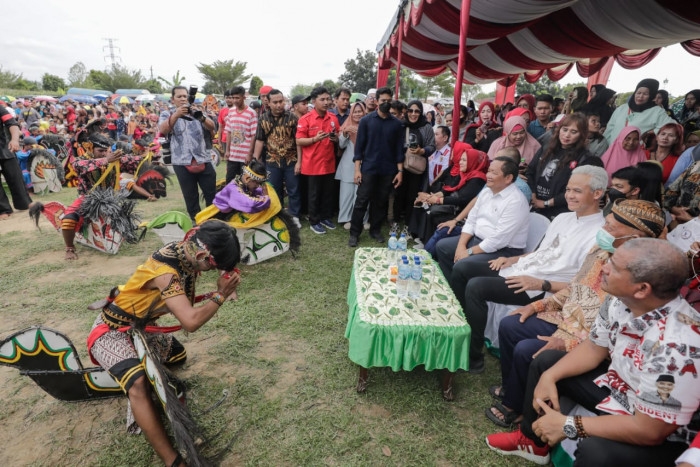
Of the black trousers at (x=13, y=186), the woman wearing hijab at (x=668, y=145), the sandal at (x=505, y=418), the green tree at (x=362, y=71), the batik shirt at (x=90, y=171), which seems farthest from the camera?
the green tree at (x=362, y=71)

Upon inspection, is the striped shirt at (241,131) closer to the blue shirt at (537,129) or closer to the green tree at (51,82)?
the blue shirt at (537,129)

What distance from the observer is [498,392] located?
241 cm

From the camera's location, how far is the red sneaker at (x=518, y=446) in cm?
194

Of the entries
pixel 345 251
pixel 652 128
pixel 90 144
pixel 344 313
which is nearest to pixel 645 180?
pixel 652 128

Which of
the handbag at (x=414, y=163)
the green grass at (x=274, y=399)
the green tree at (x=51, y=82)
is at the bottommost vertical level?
the green grass at (x=274, y=399)

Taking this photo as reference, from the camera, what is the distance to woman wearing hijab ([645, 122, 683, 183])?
3.42 meters

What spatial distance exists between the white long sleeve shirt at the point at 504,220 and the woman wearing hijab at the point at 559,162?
→ 356 millimetres

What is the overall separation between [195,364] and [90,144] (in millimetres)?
3198

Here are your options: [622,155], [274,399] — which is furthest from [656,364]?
[622,155]

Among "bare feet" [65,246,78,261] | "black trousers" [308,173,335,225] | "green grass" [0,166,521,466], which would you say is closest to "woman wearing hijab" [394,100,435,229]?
"black trousers" [308,173,335,225]

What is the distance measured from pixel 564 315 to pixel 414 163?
3.13 m

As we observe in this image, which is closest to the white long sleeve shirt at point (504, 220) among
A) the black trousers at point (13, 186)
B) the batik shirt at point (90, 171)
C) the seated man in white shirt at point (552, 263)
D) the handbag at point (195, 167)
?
the seated man in white shirt at point (552, 263)

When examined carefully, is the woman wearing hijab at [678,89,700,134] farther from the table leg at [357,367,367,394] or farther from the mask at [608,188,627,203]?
the table leg at [357,367,367,394]

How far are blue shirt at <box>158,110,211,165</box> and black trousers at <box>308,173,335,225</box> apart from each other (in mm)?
1540
